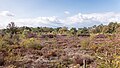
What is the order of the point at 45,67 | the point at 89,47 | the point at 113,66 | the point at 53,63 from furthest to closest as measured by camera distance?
the point at 89,47
the point at 53,63
the point at 45,67
the point at 113,66

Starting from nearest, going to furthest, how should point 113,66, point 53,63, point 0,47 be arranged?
point 113,66, point 53,63, point 0,47

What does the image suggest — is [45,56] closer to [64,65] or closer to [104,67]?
[64,65]

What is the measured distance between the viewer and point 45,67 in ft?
38.2

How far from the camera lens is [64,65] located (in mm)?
→ 11883

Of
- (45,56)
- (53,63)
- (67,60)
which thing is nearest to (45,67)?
(53,63)

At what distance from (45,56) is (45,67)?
3.19 metres

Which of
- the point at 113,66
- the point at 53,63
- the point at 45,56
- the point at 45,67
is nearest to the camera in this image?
the point at 113,66

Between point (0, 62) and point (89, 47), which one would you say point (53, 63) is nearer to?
point (0, 62)

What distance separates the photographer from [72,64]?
12.4 meters

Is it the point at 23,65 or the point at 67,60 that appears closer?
the point at 23,65

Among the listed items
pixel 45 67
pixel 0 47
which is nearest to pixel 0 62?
pixel 45 67

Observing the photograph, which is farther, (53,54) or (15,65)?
(53,54)

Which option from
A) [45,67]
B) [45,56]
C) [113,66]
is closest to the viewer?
[113,66]

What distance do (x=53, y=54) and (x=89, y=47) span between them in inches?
178
